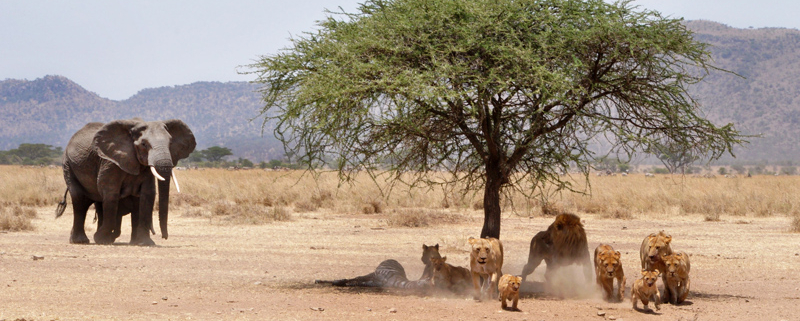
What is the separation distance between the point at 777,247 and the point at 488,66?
1056 centimetres

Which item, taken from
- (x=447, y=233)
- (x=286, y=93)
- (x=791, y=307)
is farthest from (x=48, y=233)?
(x=791, y=307)

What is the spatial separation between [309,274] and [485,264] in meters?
4.00

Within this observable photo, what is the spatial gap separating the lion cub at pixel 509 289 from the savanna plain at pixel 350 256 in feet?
0.73

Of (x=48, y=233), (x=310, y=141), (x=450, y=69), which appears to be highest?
(x=450, y=69)

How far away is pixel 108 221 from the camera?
1683cm

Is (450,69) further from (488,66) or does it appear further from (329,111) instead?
(329,111)

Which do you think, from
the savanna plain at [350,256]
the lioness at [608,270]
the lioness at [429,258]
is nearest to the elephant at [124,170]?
the savanna plain at [350,256]

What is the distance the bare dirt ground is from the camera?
32.1 feet

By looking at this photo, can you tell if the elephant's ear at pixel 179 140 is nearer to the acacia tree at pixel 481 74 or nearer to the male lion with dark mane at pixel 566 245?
the acacia tree at pixel 481 74

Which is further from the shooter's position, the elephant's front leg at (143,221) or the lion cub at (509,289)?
the elephant's front leg at (143,221)

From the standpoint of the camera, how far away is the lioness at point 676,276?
404 inches

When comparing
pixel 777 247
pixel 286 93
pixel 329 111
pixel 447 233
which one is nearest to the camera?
pixel 329 111

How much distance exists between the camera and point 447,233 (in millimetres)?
21641

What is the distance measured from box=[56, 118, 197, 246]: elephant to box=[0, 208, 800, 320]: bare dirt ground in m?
0.74
